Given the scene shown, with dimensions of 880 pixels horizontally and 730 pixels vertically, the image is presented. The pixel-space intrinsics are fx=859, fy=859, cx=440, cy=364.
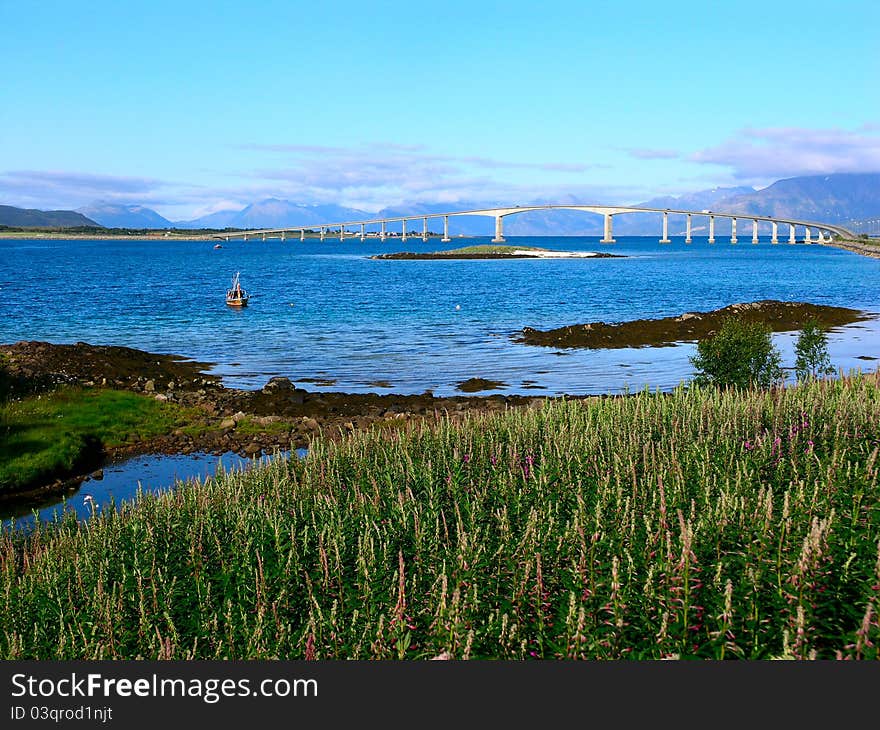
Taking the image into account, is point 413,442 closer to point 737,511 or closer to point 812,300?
point 737,511

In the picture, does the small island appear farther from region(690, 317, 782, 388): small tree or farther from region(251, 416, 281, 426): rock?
region(690, 317, 782, 388): small tree

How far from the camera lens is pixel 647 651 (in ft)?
20.1

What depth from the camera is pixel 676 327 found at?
44094 mm

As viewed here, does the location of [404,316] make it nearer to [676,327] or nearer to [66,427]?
[676,327]

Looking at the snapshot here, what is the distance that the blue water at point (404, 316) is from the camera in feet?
106

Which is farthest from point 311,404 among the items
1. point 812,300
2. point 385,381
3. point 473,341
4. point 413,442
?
point 812,300

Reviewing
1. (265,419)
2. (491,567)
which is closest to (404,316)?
(265,419)

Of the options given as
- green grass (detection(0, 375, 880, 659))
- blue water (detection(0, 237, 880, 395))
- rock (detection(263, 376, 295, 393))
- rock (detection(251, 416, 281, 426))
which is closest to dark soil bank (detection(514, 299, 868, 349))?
blue water (detection(0, 237, 880, 395))

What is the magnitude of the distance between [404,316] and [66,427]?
34762mm

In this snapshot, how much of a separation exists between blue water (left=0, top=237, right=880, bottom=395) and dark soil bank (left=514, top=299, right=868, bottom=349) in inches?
67.2

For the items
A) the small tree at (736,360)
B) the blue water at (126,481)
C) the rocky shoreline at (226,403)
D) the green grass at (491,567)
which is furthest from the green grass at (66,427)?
the small tree at (736,360)

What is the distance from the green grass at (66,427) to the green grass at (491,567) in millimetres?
7061

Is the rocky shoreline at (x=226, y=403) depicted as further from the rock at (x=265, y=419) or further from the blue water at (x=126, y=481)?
the blue water at (x=126, y=481)

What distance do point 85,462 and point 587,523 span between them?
1525 cm
